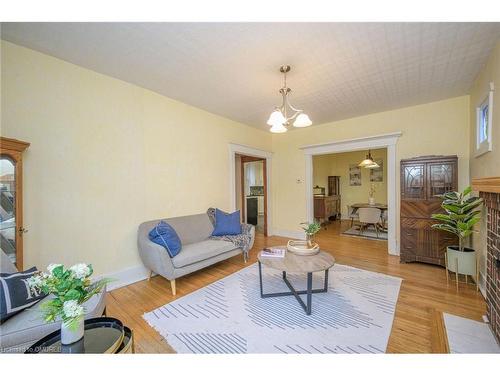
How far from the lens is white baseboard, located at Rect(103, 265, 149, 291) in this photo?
8.53ft

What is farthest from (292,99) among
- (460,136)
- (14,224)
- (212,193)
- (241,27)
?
(14,224)

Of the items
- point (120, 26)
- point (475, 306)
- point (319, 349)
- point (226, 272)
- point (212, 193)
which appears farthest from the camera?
point (212, 193)

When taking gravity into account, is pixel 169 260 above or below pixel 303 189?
below

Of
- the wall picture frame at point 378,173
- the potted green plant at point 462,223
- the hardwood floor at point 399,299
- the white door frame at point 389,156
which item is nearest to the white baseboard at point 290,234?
the hardwood floor at point 399,299

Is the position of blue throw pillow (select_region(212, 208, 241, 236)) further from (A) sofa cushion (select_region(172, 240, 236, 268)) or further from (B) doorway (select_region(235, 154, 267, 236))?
(B) doorway (select_region(235, 154, 267, 236))

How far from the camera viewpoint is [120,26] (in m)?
1.75

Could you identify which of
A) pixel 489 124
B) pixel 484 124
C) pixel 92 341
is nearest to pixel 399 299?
pixel 489 124

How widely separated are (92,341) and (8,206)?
155 cm

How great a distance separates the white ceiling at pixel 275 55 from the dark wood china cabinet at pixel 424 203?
113 cm

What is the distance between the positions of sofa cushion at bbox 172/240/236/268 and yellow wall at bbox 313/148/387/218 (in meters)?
5.02

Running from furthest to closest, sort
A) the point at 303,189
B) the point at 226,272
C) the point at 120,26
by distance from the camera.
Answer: the point at 303,189 → the point at 226,272 → the point at 120,26

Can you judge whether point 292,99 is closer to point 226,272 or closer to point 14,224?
point 226,272

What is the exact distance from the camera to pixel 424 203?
3.22 metres

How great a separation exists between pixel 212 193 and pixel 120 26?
272 cm
